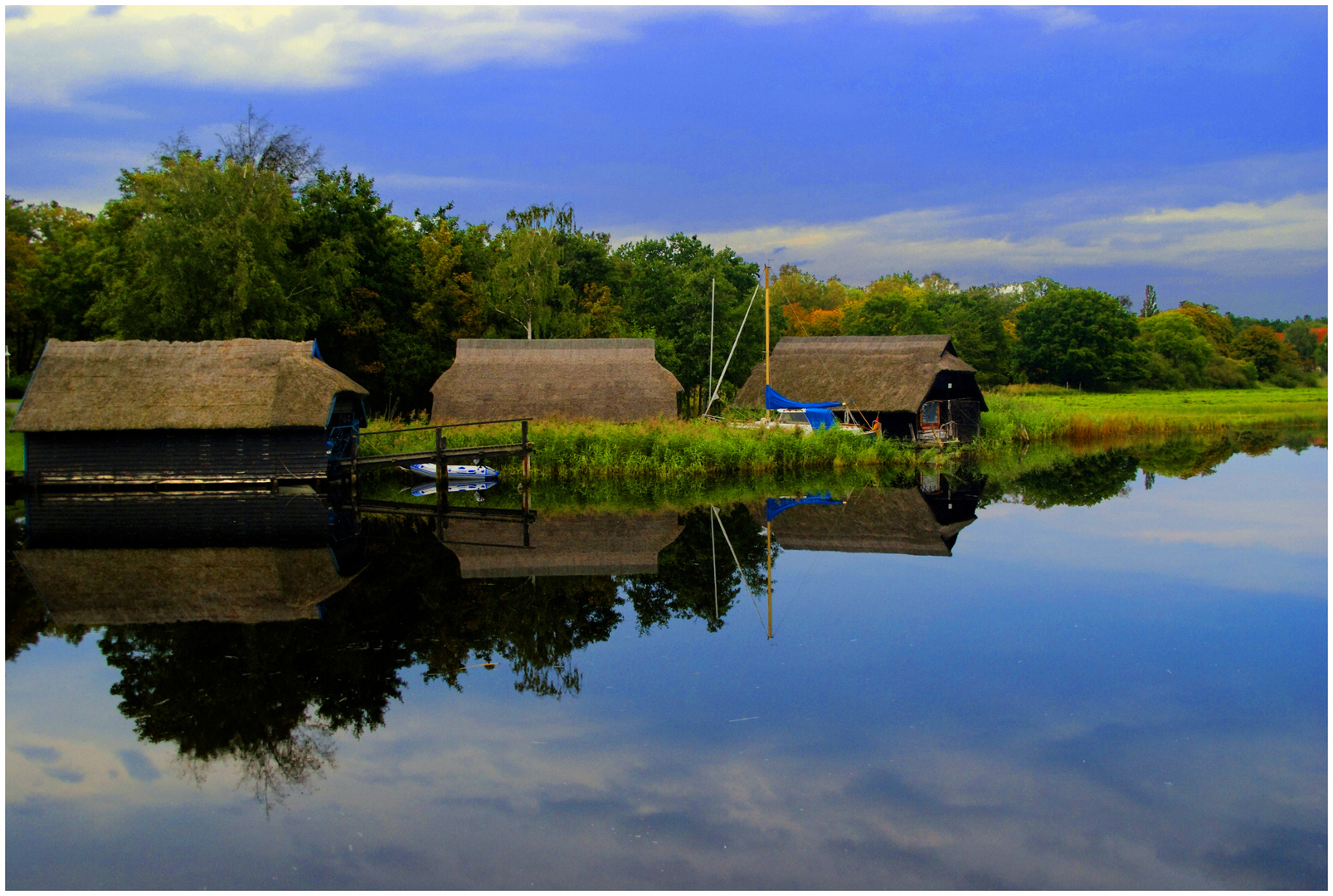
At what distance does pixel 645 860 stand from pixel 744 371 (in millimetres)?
36818

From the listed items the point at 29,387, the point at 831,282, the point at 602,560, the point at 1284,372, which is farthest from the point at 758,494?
the point at 831,282

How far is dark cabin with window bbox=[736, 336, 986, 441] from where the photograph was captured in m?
33.8

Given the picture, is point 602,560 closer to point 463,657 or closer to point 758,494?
point 463,657

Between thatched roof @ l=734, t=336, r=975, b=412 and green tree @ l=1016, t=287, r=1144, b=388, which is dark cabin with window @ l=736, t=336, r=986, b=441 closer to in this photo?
thatched roof @ l=734, t=336, r=975, b=412

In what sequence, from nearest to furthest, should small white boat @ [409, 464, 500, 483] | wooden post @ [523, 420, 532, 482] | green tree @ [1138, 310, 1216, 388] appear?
wooden post @ [523, 420, 532, 482] < small white boat @ [409, 464, 500, 483] < green tree @ [1138, 310, 1216, 388]

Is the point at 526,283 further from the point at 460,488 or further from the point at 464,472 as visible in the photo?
the point at 460,488

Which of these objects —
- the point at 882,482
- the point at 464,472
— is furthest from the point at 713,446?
the point at 464,472

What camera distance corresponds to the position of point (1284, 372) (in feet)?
244

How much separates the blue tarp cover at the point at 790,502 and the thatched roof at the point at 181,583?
927 centimetres

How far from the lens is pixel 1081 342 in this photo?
2594 inches

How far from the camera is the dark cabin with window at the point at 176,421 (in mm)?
23172

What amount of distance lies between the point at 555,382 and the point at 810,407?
29.3 feet

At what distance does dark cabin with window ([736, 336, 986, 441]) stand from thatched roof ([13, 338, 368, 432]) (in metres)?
16.9

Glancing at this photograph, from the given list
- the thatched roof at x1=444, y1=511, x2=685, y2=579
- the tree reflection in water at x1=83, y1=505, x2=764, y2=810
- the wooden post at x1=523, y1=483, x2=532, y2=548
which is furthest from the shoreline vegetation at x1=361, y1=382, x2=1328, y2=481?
the tree reflection in water at x1=83, y1=505, x2=764, y2=810
